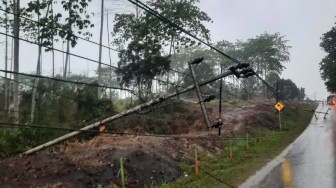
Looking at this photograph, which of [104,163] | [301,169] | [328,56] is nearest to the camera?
[104,163]

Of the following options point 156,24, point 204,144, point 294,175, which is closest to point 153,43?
point 156,24

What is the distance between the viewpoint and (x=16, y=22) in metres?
17.8

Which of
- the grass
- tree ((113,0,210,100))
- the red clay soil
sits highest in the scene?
tree ((113,0,210,100))

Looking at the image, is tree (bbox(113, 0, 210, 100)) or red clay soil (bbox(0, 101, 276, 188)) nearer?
→ red clay soil (bbox(0, 101, 276, 188))

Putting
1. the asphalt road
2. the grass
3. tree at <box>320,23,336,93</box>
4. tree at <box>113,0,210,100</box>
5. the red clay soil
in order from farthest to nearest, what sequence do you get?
tree at <box>320,23,336,93</box>
tree at <box>113,0,210,100</box>
the grass
the asphalt road
the red clay soil

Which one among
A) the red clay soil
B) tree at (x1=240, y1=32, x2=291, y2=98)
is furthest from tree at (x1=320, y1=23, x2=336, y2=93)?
the red clay soil

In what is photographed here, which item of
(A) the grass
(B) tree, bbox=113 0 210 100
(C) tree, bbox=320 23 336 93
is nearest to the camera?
(A) the grass

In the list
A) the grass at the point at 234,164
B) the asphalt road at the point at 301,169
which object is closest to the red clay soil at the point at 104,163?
the grass at the point at 234,164

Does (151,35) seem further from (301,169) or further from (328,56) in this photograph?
(328,56)

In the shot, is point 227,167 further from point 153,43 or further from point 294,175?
point 153,43

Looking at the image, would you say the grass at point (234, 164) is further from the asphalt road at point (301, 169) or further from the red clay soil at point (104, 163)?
the red clay soil at point (104, 163)

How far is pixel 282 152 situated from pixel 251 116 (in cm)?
1350

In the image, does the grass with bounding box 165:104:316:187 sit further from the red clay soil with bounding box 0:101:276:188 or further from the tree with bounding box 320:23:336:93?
the tree with bounding box 320:23:336:93

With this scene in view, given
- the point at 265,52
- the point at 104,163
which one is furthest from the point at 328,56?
the point at 104,163
